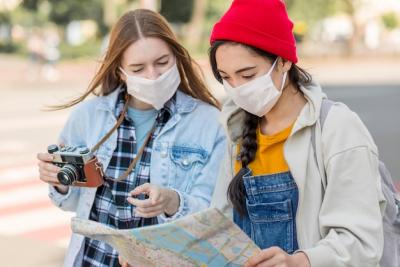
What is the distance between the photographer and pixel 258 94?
181cm

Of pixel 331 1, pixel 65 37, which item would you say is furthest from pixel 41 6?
pixel 331 1

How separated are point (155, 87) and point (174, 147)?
0.66ft

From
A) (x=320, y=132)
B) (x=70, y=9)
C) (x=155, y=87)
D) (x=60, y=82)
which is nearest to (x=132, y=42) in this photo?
(x=155, y=87)

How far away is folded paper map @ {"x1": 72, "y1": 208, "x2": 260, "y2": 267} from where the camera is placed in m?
1.56

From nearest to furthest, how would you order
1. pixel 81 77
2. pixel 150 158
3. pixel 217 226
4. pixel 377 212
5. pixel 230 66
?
pixel 217 226, pixel 377 212, pixel 230 66, pixel 150 158, pixel 81 77

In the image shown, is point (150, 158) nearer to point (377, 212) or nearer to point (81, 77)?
point (377, 212)

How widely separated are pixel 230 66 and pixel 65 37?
1736 inches

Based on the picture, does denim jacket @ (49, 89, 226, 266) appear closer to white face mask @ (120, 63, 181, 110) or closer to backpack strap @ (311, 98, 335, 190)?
white face mask @ (120, 63, 181, 110)

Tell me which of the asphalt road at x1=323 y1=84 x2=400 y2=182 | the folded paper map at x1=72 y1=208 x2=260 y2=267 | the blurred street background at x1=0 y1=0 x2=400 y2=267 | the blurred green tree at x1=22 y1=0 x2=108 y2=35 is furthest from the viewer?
the blurred green tree at x1=22 y1=0 x2=108 y2=35

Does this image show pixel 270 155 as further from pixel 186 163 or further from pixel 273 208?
pixel 186 163

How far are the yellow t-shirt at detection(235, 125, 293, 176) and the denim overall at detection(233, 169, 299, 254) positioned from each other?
0.07 feet

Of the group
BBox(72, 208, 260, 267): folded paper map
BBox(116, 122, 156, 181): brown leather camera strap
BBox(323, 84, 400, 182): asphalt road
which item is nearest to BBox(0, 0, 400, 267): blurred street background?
BBox(323, 84, 400, 182): asphalt road

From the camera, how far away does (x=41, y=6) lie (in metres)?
43.2

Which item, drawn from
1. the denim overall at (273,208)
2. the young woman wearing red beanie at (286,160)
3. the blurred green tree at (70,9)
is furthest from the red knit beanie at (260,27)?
the blurred green tree at (70,9)
